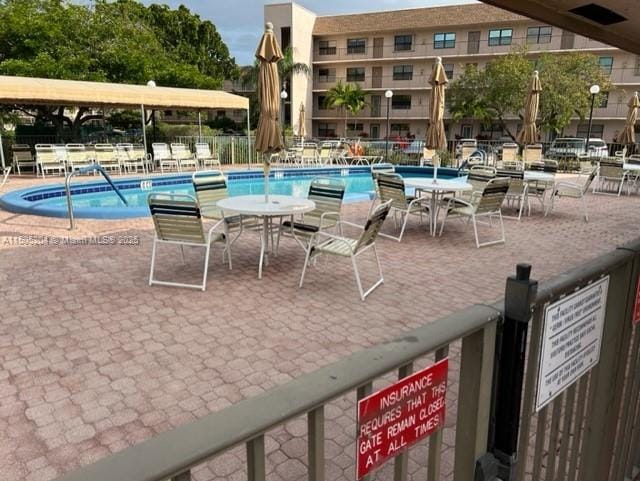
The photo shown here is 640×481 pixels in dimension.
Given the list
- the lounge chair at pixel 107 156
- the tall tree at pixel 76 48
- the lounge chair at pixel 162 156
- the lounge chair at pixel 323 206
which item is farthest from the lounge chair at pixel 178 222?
the tall tree at pixel 76 48

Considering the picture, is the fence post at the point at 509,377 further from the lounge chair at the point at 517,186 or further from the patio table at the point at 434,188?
the lounge chair at the point at 517,186

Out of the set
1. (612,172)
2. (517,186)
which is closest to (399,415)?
(517,186)

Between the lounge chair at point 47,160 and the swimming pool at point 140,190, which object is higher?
the lounge chair at point 47,160

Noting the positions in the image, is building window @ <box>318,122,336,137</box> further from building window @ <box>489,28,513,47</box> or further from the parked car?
the parked car

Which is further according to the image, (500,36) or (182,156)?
(500,36)

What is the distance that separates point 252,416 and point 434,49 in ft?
127

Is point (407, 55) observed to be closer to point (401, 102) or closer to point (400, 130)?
point (401, 102)

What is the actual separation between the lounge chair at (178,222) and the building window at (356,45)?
36.4 metres

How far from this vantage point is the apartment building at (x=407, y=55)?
32.7 meters

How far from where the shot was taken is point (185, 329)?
3686mm

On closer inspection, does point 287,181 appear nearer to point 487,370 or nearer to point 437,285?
point 437,285

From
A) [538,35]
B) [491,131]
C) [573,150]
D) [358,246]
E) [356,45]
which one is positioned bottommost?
[358,246]

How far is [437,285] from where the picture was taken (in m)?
4.85

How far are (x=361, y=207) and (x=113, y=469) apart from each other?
8975 mm
